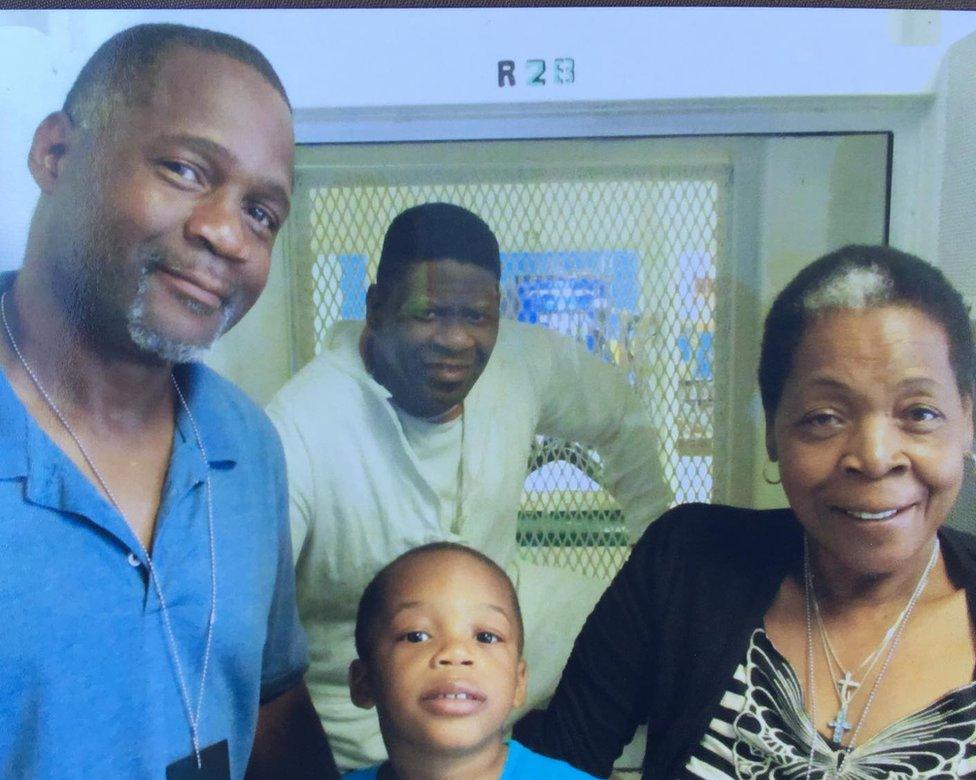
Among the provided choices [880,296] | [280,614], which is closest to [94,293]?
[280,614]

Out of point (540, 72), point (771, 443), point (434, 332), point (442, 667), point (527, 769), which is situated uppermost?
point (540, 72)

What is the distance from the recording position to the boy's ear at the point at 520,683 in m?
0.90

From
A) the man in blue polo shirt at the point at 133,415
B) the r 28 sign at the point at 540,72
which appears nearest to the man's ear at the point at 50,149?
the man in blue polo shirt at the point at 133,415

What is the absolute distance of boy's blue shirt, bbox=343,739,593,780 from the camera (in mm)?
882

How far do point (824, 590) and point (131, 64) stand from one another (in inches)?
34.5

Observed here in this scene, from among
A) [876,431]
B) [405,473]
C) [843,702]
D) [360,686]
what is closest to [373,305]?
[405,473]

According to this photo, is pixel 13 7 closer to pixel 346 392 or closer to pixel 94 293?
pixel 94 293

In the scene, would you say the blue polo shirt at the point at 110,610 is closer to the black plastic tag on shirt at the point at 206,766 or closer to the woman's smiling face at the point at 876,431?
the black plastic tag on shirt at the point at 206,766

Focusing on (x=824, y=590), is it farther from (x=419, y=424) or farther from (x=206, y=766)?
(x=206, y=766)

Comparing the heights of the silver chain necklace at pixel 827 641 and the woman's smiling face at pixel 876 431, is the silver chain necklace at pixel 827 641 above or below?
below

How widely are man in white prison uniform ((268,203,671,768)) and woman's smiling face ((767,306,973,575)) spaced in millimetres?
168

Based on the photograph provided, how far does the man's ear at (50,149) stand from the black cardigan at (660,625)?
0.70m

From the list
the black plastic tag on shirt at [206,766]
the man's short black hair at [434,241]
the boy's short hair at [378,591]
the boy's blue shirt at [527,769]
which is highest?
the man's short black hair at [434,241]

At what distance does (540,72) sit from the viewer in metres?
0.85
